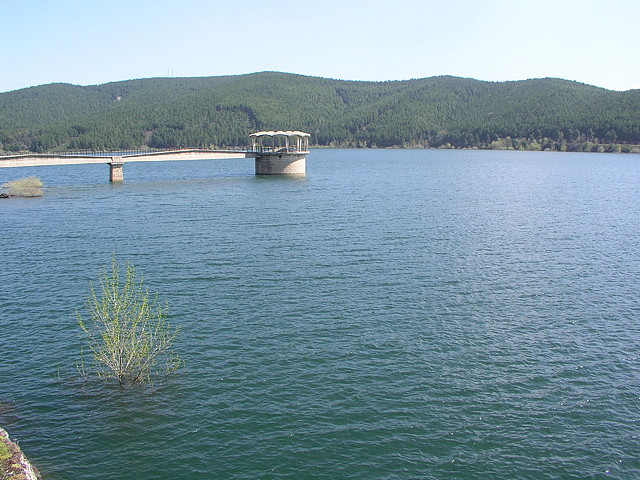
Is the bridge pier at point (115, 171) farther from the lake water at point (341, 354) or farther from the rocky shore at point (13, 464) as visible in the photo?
the rocky shore at point (13, 464)

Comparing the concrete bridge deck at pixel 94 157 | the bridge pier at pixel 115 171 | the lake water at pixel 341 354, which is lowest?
the lake water at pixel 341 354

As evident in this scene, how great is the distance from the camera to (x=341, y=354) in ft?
85.2

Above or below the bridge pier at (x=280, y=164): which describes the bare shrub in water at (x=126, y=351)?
below

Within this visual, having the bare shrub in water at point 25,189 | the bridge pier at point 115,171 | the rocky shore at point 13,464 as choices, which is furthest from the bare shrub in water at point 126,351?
the bridge pier at point 115,171

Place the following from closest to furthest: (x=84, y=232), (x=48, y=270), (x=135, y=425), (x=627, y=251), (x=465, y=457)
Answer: (x=465, y=457) → (x=135, y=425) → (x=48, y=270) → (x=627, y=251) → (x=84, y=232)

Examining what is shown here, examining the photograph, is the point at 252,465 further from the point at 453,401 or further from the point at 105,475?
the point at 453,401

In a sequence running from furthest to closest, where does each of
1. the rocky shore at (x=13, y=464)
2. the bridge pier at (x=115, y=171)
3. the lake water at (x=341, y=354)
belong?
the bridge pier at (x=115, y=171), the lake water at (x=341, y=354), the rocky shore at (x=13, y=464)

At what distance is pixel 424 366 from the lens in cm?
2495

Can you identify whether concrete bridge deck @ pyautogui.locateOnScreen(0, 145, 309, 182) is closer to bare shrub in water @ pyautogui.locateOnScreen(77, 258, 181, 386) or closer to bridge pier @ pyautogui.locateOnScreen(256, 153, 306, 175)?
bridge pier @ pyautogui.locateOnScreen(256, 153, 306, 175)

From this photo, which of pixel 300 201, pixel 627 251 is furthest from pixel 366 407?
pixel 300 201

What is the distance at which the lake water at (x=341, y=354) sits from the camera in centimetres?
1891

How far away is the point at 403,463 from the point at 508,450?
372 centimetres

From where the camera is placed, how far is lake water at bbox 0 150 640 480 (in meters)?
18.9

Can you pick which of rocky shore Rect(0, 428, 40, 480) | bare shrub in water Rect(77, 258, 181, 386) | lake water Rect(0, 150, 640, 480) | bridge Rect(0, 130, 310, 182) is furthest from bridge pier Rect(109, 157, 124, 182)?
rocky shore Rect(0, 428, 40, 480)
